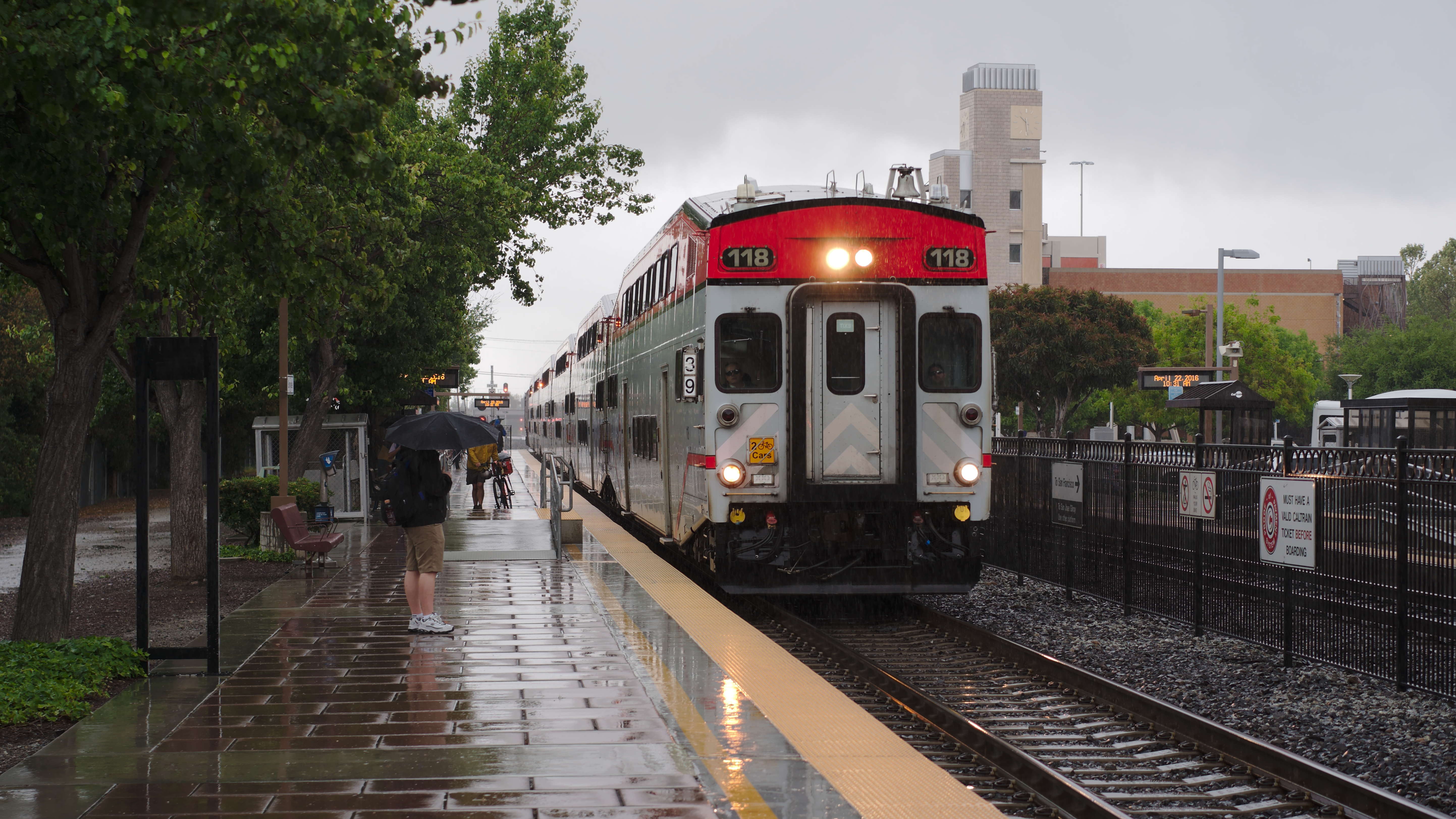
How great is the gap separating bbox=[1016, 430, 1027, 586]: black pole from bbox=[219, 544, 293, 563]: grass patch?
9.35 m

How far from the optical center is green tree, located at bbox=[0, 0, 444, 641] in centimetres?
870

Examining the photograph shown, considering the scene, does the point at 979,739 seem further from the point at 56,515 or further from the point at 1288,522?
the point at 56,515

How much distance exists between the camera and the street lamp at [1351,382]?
5466 centimetres

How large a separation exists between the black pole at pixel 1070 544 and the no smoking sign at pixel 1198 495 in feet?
5.80

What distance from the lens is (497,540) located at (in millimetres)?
20938

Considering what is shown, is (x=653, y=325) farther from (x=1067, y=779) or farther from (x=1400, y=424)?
(x=1400, y=424)

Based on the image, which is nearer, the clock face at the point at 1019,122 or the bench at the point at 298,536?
the bench at the point at 298,536

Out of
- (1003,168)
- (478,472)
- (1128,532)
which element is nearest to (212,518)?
(1128,532)

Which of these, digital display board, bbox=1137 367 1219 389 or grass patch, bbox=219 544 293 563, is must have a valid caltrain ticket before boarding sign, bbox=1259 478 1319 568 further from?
digital display board, bbox=1137 367 1219 389

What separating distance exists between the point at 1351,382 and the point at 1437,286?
158 feet

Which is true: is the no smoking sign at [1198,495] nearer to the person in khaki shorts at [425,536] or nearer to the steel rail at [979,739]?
the steel rail at [979,739]

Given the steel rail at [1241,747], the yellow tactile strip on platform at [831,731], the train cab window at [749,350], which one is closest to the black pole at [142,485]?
the yellow tactile strip on platform at [831,731]

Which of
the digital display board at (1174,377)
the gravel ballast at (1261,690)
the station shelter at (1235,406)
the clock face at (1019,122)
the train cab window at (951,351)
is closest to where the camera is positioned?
the gravel ballast at (1261,690)

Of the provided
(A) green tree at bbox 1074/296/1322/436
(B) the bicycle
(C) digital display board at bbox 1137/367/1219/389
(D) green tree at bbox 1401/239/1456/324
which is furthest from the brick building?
(B) the bicycle
